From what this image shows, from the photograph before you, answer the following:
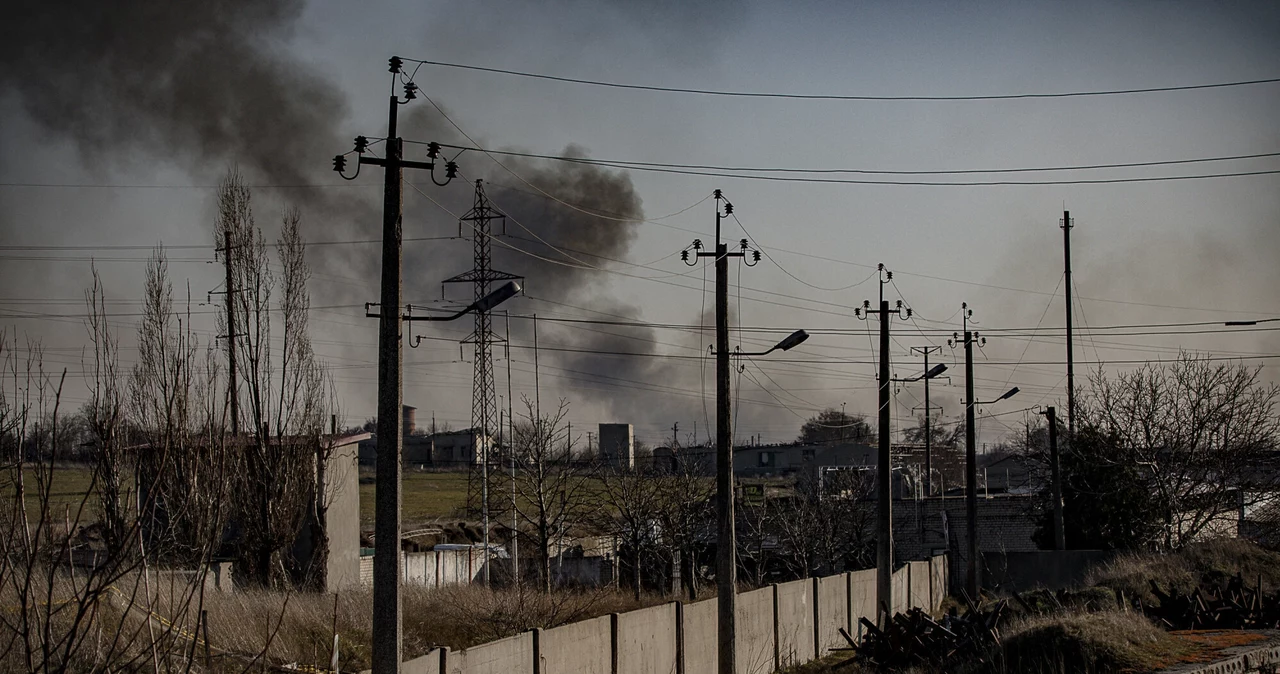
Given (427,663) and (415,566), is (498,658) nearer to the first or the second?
(427,663)

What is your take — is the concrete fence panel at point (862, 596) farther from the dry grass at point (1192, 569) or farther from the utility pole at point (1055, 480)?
the utility pole at point (1055, 480)

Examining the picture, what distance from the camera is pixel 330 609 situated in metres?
18.5

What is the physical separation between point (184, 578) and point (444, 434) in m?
86.9

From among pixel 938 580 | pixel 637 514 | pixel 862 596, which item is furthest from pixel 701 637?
pixel 938 580

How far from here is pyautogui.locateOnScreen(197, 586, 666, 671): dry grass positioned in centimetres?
1517

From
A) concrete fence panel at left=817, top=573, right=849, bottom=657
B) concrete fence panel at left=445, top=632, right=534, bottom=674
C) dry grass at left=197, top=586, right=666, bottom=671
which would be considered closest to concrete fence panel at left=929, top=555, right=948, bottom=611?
concrete fence panel at left=817, top=573, right=849, bottom=657

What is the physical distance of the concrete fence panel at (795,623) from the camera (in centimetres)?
2339

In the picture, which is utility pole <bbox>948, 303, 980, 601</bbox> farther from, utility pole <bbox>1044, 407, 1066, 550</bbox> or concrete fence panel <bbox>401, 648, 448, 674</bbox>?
concrete fence panel <bbox>401, 648, 448, 674</bbox>

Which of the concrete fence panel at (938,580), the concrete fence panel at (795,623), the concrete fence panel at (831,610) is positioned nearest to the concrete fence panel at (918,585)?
the concrete fence panel at (938,580)

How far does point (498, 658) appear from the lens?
13.8m

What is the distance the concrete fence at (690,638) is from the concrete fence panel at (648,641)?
2 cm

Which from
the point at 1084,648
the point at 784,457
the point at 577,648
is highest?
the point at 1084,648

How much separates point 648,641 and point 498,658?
15.8 feet

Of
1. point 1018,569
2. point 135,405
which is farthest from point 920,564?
point 135,405
